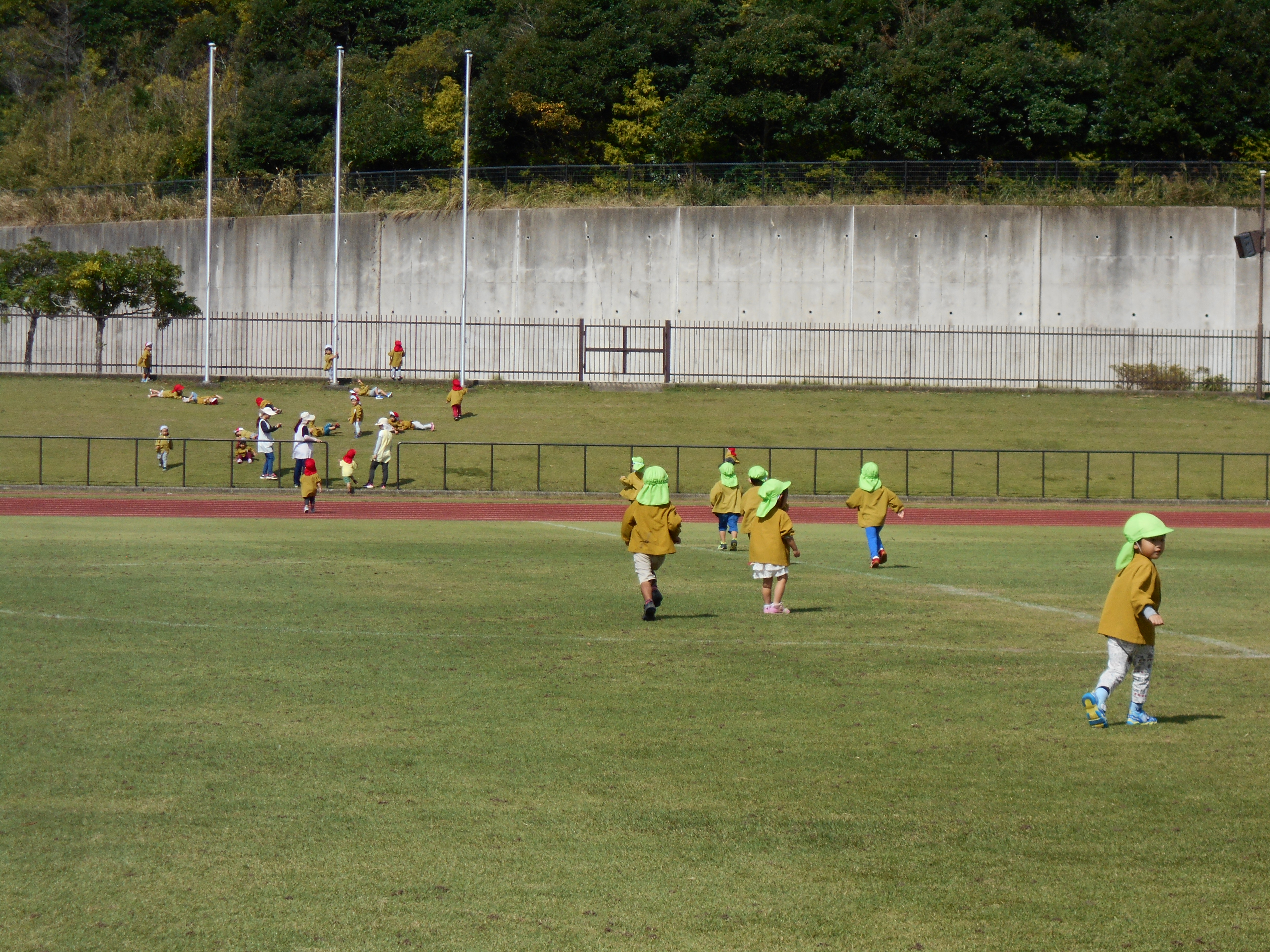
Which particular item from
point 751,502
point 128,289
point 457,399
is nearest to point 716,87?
point 457,399

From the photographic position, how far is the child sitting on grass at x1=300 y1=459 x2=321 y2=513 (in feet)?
94.4

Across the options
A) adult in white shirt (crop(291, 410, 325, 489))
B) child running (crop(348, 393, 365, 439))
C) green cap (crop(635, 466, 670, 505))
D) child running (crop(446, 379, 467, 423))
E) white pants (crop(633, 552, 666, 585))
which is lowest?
white pants (crop(633, 552, 666, 585))

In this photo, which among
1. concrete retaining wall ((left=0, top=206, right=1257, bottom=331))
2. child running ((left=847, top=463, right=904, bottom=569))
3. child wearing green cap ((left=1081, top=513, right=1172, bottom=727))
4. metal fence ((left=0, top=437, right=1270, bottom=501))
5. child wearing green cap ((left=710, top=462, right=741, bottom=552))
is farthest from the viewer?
concrete retaining wall ((left=0, top=206, right=1257, bottom=331))

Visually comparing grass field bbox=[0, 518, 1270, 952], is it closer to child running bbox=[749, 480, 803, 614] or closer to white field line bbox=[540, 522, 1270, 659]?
white field line bbox=[540, 522, 1270, 659]

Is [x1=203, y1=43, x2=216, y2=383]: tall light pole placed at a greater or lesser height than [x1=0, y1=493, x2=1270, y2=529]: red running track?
greater

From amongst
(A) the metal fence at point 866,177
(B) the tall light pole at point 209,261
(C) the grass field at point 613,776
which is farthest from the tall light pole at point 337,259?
(C) the grass field at point 613,776

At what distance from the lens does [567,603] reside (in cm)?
1597

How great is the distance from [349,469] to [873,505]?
17.7 meters

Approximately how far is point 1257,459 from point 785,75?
→ 24597 mm

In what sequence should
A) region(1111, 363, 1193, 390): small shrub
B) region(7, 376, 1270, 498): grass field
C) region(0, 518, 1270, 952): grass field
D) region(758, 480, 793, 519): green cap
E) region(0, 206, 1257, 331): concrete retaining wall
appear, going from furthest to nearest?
region(0, 206, 1257, 331): concrete retaining wall
region(1111, 363, 1193, 390): small shrub
region(7, 376, 1270, 498): grass field
region(758, 480, 793, 519): green cap
region(0, 518, 1270, 952): grass field

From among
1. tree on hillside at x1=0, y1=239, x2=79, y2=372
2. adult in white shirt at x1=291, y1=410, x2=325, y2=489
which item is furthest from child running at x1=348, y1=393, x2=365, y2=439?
tree on hillside at x1=0, y1=239, x2=79, y2=372

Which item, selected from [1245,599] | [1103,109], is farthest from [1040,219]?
[1245,599]

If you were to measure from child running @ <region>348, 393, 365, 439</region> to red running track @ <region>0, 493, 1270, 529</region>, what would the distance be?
4622mm

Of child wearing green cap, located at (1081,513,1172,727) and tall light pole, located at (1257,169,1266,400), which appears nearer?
child wearing green cap, located at (1081,513,1172,727)
